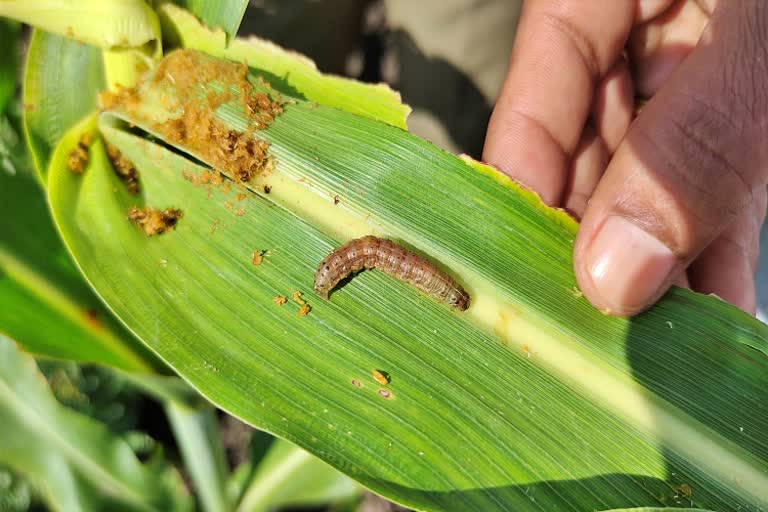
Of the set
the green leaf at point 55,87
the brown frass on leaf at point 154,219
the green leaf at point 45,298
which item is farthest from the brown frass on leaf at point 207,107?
the green leaf at point 45,298

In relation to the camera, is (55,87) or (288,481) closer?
(55,87)

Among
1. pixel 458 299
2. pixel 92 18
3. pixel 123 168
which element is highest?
pixel 92 18

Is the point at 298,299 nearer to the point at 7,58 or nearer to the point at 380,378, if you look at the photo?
the point at 380,378

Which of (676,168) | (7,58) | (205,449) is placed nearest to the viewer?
(676,168)

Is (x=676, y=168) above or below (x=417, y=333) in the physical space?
above

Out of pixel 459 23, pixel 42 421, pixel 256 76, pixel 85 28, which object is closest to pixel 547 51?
pixel 459 23

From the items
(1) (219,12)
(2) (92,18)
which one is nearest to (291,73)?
(1) (219,12)

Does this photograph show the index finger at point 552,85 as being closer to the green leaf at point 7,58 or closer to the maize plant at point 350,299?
the maize plant at point 350,299

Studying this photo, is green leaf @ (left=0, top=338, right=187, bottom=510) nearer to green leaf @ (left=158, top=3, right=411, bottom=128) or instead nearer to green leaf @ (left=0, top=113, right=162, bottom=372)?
green leaf @ (left=0, top=113, right=162, bottom=372)
